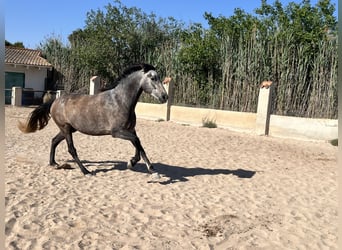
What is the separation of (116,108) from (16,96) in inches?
688

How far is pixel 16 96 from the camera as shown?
22.0 metres

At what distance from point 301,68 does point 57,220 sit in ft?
40.4

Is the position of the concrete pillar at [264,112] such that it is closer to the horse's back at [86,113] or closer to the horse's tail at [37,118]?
the horse's back at [86,113]

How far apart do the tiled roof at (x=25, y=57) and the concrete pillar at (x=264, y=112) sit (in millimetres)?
17812

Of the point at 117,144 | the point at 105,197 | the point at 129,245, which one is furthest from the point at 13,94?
the point at 129,245

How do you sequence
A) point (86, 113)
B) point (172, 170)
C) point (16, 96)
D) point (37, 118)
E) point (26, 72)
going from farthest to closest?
point (26, 72) → point (16, 96) → point (172, 170) → point (37, 118) → point (86, 113)

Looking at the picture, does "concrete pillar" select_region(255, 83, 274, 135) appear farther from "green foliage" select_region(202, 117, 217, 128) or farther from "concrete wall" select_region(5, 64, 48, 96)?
"concrete wall" select_region(5, 64, 48, 96)

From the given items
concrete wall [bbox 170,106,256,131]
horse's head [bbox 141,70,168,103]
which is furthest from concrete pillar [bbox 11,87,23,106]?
horse's head [bbox 141,70,168,103]

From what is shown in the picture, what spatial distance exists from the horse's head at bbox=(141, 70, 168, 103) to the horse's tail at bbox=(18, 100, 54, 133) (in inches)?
84.6

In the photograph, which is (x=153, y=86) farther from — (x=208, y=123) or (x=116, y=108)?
(x=208, y=123)

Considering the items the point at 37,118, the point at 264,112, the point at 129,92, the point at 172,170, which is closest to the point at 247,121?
the point at 264,112

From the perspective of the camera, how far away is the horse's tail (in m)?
7.25

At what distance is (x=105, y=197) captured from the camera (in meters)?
5.41

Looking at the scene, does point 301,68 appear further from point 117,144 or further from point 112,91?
point 112,91
